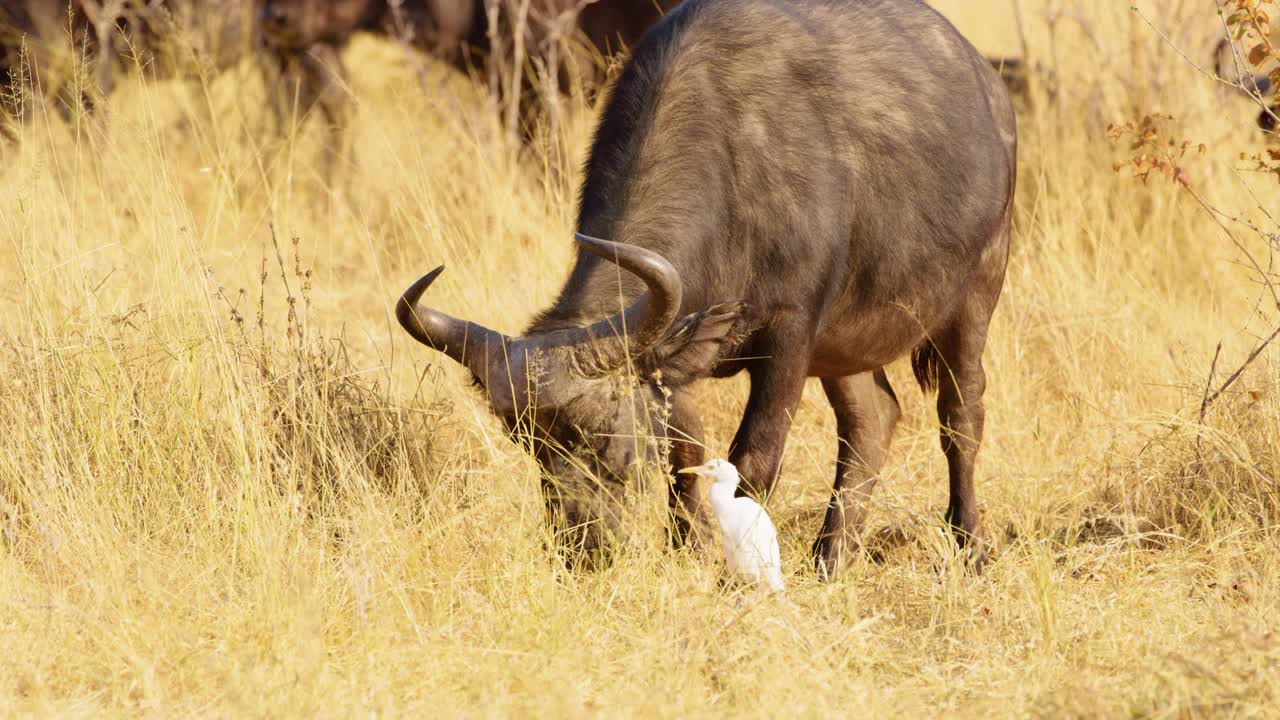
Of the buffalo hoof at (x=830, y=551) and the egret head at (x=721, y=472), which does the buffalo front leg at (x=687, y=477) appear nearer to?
the egret head at (x=721, y=472)

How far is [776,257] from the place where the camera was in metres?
4.25

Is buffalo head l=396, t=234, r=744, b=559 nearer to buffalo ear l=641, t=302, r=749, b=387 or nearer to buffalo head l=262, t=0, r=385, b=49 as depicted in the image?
buffalo ear l=641, t=302, r=749, b=387

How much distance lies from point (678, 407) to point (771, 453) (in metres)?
0.34

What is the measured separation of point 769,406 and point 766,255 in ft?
1.51

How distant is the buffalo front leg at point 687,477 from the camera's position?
428 centimetres

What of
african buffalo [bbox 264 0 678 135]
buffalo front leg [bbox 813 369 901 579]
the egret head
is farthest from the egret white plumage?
african buffalo [bbox 264 0 678 135]

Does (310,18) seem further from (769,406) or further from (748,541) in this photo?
(748,541)

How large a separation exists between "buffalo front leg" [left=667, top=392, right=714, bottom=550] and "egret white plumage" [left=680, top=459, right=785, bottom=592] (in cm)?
38

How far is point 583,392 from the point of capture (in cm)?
383

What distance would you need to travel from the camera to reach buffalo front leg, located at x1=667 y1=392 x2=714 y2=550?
14.0 feet

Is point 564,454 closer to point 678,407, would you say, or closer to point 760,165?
point 678,407

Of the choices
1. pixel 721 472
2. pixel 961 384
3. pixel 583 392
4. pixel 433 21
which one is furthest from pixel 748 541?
pixel 433 21

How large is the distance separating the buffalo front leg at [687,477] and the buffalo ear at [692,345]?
0.12m

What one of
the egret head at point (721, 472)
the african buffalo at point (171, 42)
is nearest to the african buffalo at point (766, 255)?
the egret head at point (721, 472)
